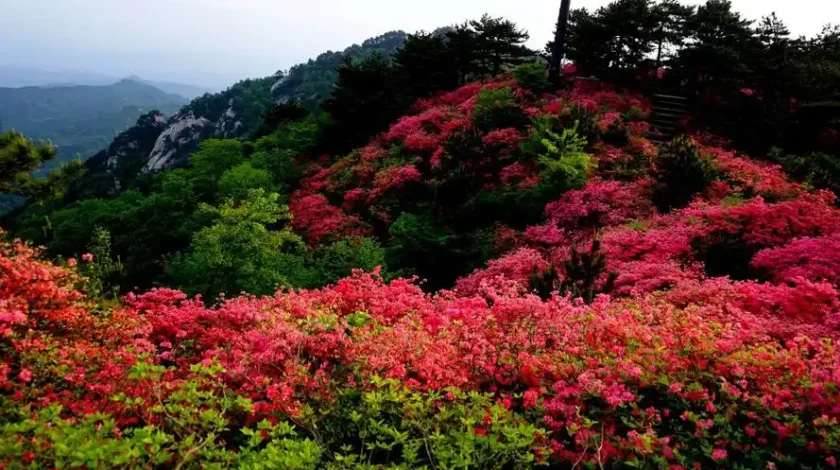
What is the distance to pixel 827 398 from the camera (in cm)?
496


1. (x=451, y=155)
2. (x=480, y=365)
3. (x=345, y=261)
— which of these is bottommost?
(x=345, y=261)

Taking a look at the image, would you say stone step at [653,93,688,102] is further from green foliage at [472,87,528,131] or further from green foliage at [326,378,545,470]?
green foliage at [326,378,545,470]

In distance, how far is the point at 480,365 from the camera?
6.34m

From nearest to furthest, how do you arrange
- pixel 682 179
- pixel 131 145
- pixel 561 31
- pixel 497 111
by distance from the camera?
pixel 682 179 → pixel 497 111 → pixel 561 31 → pixel 131 145

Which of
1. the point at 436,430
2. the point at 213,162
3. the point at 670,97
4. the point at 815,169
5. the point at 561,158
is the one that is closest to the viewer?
the point at 436,430

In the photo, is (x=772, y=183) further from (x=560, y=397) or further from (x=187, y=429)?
(x=187, y=429)

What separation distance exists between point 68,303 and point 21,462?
10.9ft

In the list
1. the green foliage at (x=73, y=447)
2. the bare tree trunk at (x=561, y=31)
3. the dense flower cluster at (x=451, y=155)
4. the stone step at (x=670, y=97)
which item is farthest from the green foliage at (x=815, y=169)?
the green foliage at (x=73, y=447)

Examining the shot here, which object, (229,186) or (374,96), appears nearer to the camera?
(229,186)

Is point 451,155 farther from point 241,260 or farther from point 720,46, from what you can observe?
point 720,46

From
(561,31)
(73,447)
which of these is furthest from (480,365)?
(561,31)

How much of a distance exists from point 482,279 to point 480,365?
16.7 feet

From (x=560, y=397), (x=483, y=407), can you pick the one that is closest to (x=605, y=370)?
(x=560, y=397)

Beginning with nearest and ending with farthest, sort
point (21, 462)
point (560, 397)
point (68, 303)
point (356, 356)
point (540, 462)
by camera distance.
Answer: point (21, 462)
point (540, 462)
point (560, 397)
point (356, 356)
point (68, 303)
